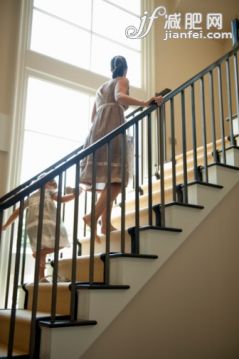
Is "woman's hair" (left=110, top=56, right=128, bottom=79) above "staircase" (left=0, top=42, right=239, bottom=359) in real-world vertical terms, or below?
above

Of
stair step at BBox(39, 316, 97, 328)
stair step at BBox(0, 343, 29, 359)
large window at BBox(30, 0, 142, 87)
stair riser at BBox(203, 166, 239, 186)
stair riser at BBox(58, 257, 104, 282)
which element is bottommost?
stair step at BBox(0, 343, 29, 359)

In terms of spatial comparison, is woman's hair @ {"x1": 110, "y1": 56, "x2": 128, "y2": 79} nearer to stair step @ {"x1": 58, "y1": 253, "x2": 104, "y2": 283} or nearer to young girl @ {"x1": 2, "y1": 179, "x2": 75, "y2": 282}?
young girl @ {"x1": 2, "y1": 179, "x2": 75, "y2": 282}

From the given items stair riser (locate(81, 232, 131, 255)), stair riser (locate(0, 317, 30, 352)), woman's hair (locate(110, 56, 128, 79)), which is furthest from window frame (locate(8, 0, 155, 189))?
stair riser (locate(0, 317, 30, 352))

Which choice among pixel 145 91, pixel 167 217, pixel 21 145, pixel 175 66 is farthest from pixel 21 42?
pixel 167 217

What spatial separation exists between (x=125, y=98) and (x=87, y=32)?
9.34 feet

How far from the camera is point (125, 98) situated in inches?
96.3

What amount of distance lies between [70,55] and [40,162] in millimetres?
1450

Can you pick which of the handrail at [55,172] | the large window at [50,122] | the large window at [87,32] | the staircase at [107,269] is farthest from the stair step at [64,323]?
the large window at [87,32]

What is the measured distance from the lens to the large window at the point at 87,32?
4.50 meters

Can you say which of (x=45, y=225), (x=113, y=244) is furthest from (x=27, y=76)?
(x=113, y=244)

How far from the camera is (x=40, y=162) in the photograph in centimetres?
412
